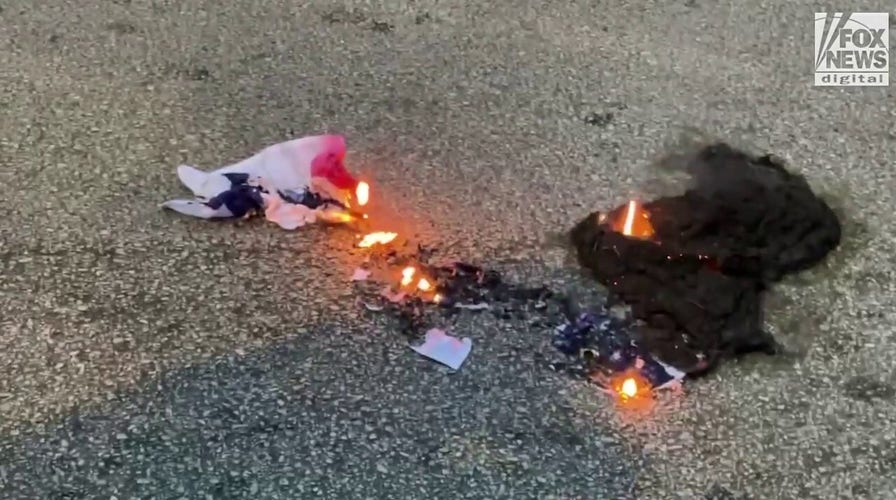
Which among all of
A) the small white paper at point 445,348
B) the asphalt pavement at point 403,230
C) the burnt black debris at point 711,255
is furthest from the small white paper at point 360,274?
the burnt black debris at point 711,255

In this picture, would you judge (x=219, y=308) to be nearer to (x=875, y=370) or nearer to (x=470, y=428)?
(x=470, y=428)

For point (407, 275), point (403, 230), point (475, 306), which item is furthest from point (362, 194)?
point (475, 306)

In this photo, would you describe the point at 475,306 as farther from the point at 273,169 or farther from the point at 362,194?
the point at 273,169

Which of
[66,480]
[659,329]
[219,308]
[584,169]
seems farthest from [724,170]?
[66,480]

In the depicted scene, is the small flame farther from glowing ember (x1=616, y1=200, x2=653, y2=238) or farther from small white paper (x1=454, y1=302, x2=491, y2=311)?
small white paper (x1=454, y1=302, x2=491, y2=311)

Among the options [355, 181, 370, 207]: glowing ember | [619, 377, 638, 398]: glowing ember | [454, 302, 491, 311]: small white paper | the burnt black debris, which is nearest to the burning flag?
[355, 181, 370, 207]: glowing ember

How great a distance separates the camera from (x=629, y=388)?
1.39 metres

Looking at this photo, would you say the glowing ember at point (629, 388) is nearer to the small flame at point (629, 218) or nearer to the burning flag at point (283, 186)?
the small flame at point (629, 218)

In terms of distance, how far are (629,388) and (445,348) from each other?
0.27 m

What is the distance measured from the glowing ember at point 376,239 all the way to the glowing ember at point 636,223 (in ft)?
1.22

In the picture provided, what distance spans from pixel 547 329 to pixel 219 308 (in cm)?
49

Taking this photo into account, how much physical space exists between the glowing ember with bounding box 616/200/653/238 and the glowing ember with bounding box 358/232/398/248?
371 millimetres

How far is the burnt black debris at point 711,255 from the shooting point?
4.78ft

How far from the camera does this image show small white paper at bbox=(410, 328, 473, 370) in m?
1.42
